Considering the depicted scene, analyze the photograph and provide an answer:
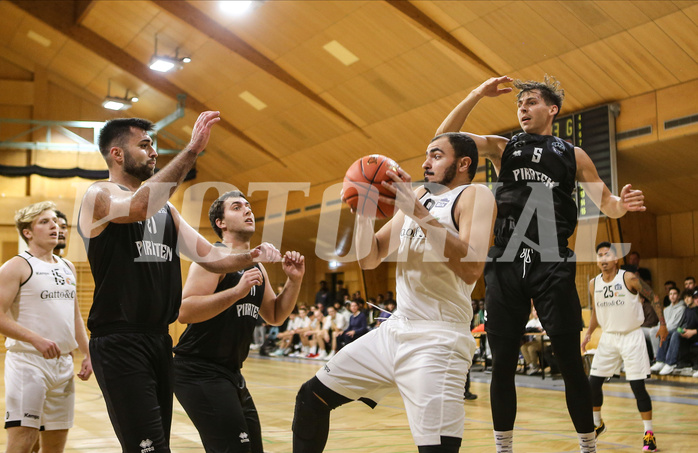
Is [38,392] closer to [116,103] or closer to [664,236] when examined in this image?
[664,236]

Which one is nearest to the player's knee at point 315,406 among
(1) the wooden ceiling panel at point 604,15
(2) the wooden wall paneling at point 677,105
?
(1) the wooden ceiling panel at point 604,15

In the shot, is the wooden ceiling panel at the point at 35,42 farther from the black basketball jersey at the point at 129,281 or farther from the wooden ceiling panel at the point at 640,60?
the black basketball jersey at the point at 129,281

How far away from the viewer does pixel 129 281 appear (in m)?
3.19

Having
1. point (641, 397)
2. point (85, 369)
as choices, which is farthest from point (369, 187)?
point (641, 397)

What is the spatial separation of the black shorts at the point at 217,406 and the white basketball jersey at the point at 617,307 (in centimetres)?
456

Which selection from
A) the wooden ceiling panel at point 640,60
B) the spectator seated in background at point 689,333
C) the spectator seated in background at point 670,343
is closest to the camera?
the wooden ceiling panel at point 640,60

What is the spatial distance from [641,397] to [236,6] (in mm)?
11618

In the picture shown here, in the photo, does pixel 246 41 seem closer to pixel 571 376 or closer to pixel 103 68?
pixel 103 68

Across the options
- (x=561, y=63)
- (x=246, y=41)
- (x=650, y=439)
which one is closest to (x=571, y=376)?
(x=650, y=439)

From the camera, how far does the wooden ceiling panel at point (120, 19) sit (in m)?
16.8

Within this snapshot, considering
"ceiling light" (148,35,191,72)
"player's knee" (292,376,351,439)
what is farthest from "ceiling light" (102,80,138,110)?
"player's knee" (292,376,351,439)

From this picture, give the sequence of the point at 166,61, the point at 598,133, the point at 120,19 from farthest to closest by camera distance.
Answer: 1. the point at 120,19
2. the point at 166,61
3. the point at 598,133

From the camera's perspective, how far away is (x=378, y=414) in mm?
8602

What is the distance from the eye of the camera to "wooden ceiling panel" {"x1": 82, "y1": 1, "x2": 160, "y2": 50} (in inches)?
663
